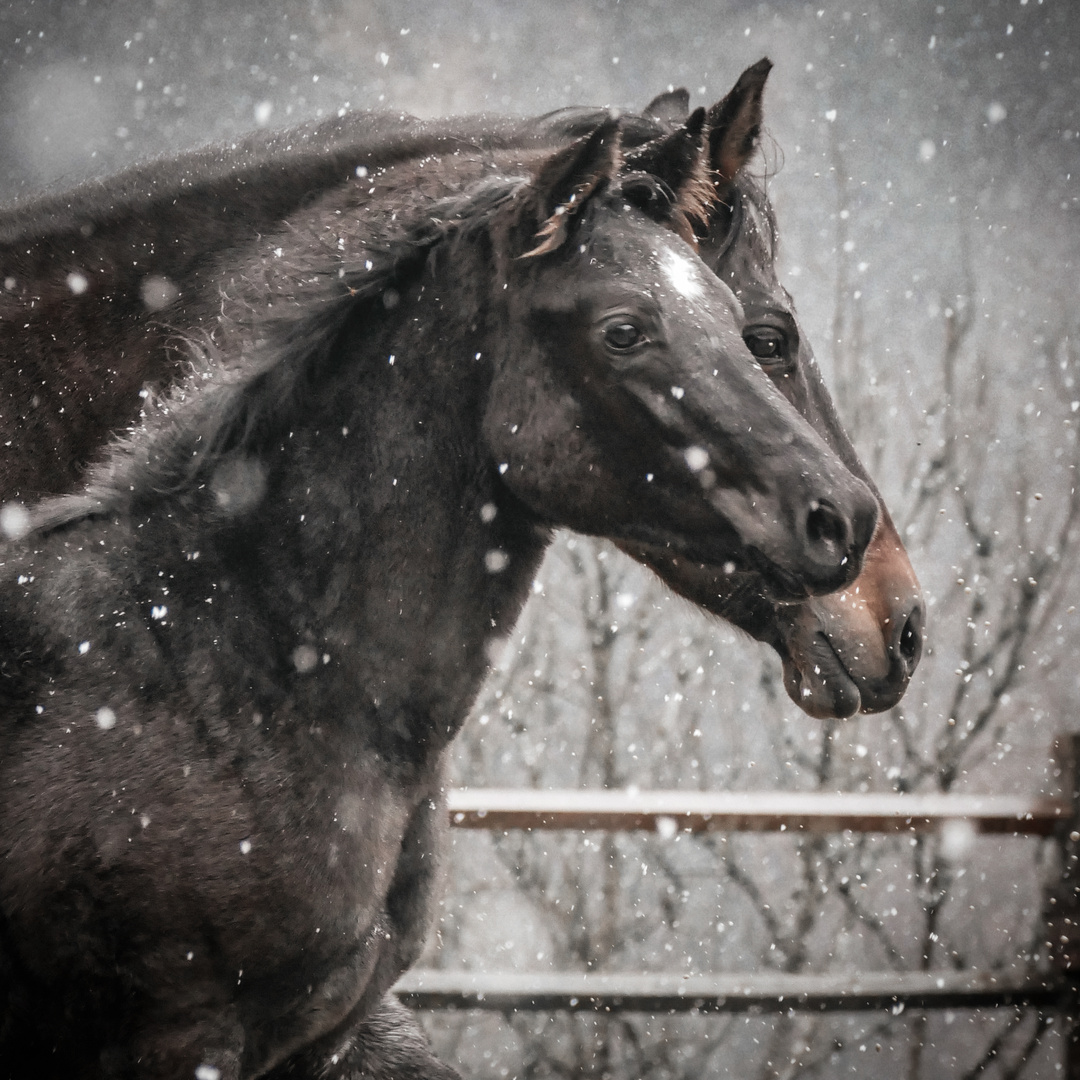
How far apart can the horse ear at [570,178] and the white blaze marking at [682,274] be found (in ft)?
0.45

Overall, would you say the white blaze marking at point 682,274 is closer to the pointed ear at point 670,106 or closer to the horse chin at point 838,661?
the horse chin at point 838,661

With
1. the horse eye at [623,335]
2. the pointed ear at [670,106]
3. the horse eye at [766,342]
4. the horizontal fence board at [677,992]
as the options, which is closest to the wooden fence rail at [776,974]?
the horizontal fence board at [677,992]

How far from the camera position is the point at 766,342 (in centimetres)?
171

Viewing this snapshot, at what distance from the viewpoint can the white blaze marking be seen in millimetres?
1279

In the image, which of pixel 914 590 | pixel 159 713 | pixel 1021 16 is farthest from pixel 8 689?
pixel 1021 16

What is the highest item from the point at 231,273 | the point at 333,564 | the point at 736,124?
the point at 736,124

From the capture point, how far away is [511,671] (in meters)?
5.20

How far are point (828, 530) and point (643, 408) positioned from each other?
0.27m

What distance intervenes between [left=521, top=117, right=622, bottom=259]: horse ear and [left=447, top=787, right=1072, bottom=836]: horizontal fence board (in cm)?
148

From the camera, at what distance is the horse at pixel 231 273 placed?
1514mm

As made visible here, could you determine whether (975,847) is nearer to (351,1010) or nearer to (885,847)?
(885,847)

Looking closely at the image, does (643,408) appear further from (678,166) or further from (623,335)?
(678,166)

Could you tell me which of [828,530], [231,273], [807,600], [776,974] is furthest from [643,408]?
[776,974]

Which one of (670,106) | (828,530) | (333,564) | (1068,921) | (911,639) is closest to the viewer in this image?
(828,530)
